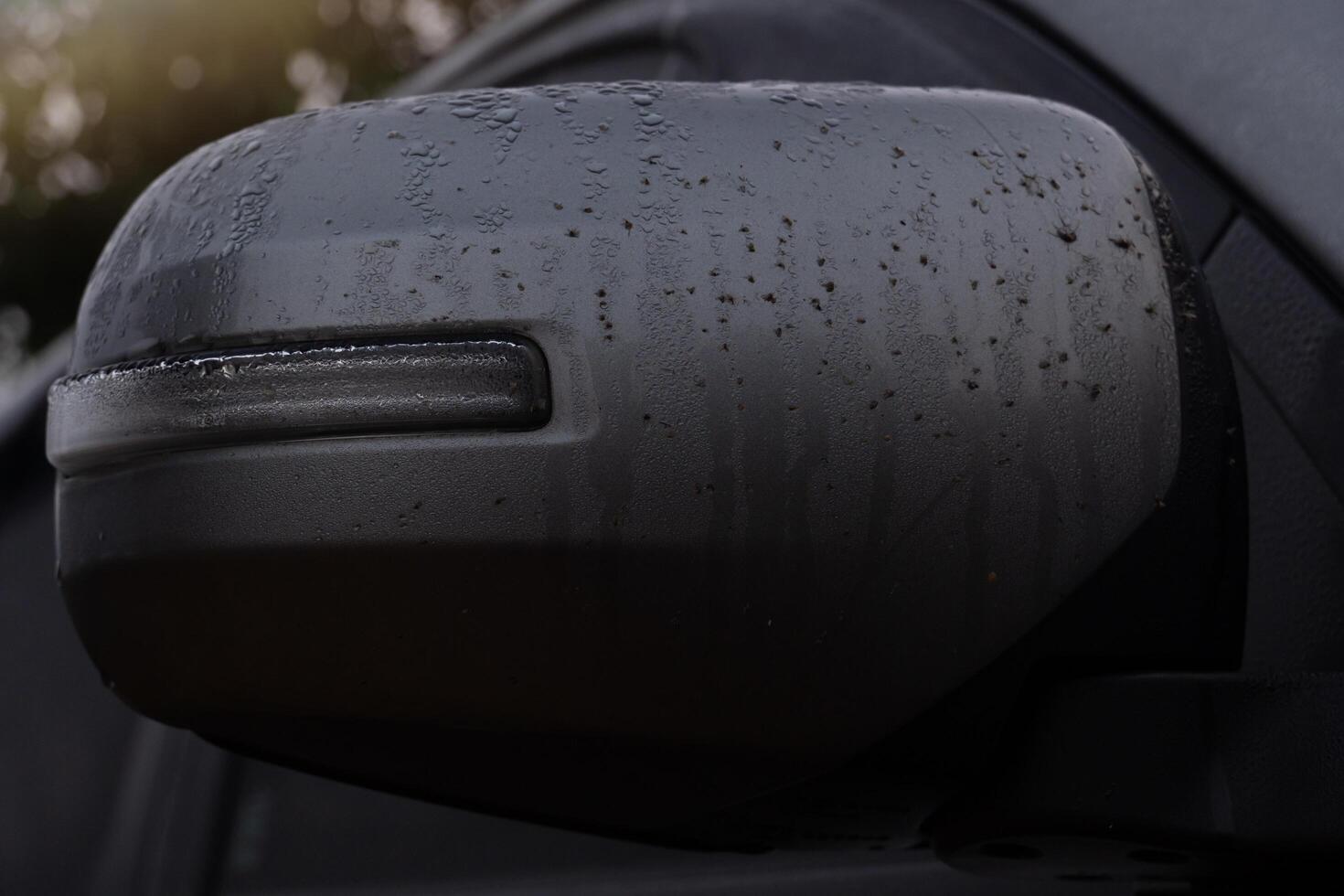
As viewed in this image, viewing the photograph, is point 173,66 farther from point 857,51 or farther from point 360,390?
point 360,390

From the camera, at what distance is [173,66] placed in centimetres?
787

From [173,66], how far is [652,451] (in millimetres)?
8207

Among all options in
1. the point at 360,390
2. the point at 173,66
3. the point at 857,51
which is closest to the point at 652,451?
the point at 360,390

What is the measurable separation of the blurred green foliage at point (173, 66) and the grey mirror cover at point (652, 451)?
7.30 m

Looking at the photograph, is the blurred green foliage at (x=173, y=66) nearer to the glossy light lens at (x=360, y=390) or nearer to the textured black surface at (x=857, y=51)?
the textured black surface at (x=857, y=51)

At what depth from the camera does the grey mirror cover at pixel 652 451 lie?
587mm

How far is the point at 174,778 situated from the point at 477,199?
1243mm

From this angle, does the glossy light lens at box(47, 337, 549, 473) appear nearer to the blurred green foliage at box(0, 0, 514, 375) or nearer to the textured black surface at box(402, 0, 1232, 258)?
the textured black surface at box(402, 0, 1232, 258)

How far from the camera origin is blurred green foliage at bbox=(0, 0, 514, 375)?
25.4ft

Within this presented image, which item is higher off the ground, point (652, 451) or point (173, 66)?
point (652, 451)

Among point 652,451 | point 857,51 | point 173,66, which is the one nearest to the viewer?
point 652,451

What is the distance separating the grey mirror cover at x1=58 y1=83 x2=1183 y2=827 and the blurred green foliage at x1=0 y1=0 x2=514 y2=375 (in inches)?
287

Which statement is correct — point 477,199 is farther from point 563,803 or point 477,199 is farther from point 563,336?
point 563,803

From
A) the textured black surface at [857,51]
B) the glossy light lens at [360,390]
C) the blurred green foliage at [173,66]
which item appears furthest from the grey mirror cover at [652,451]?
the blurred green foliage at [173,66]
